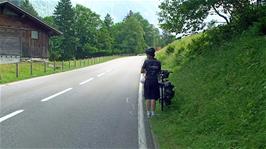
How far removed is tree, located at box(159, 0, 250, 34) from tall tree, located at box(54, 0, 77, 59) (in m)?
74.5

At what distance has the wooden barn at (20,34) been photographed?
130 feet

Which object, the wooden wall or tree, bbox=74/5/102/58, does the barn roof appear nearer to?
the wooden wall

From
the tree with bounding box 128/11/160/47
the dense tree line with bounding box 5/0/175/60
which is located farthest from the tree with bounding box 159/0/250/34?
the tree with bounding box 128/11/160/47

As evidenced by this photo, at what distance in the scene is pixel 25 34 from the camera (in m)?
42.3

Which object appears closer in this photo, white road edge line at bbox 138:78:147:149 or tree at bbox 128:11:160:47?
white road edge line at bbox 138:78:147:149

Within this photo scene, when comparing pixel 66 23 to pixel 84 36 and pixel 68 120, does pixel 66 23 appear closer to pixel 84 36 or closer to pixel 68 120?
pixel 84 36

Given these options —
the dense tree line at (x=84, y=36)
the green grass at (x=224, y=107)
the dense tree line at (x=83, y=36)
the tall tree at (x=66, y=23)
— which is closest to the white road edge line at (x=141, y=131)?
the green grass at (x=224, y=107)

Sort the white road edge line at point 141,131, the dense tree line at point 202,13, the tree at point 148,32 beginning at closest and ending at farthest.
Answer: the white road edge line at point 141,131
the dense tree line at point 202,13
the tree at point 148,32

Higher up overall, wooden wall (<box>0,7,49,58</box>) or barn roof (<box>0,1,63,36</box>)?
barn roof (<box>0,1,63,36</box>)

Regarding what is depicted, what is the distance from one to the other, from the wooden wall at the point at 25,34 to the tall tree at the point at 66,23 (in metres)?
44.8

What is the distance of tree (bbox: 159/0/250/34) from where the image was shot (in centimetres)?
1484

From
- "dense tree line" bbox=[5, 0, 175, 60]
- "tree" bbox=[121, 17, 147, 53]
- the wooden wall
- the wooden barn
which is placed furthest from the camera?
"tree" bbox=[121, 17, 147, 53]

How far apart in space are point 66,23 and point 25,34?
48.0 metres

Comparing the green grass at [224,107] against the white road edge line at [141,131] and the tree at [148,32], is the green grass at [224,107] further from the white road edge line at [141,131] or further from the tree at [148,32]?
the tree at [148,32]
